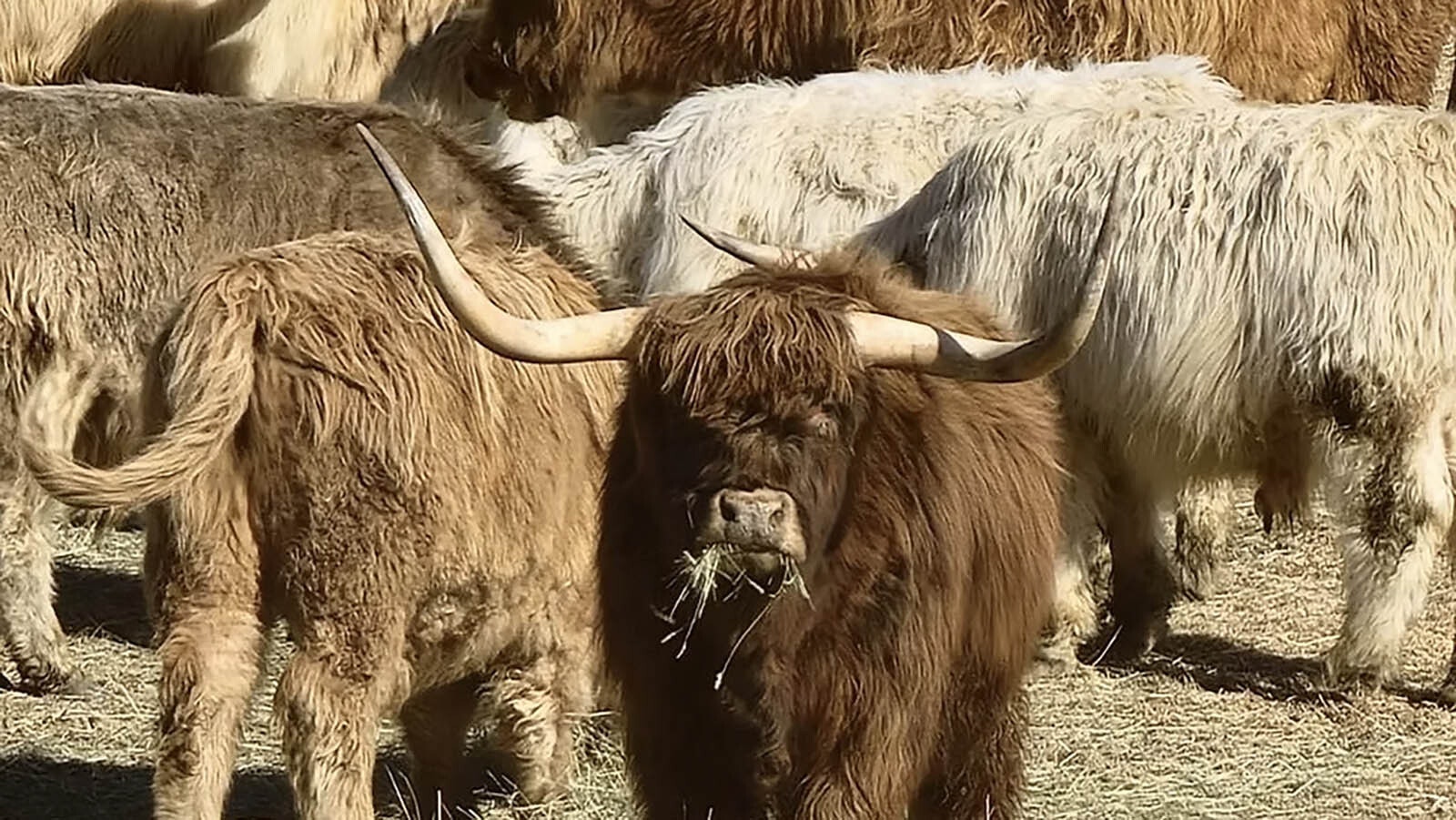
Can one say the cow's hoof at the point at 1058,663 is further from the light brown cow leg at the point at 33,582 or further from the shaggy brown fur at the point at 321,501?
the light brown cow leg at the point at 33,582

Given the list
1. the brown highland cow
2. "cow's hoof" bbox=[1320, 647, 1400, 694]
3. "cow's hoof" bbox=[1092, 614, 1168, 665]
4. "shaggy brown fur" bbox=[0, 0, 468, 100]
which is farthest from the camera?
"shaggy brown fur" bbox=[0, 0, 468, 100]

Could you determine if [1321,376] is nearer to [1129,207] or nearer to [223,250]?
[1129,207]

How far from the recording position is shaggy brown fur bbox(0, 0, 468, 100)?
29.5 feet

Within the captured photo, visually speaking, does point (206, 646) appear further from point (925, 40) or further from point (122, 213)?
point (925, 40)

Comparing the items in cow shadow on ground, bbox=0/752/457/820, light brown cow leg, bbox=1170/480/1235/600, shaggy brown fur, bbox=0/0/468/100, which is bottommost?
cow shadow on ground, bbox=0/752/457/820

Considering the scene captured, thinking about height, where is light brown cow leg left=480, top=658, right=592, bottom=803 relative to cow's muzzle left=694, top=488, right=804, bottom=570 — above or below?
below

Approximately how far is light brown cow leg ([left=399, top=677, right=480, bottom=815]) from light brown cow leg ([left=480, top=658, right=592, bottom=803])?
69 mm

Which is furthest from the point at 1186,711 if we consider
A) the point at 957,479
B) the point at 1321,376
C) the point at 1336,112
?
the point at 957,479

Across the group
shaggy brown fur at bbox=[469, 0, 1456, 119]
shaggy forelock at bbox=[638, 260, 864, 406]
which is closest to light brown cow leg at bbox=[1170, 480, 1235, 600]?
shaggy brown fur at bbox=[469, 0, 1456, 119]

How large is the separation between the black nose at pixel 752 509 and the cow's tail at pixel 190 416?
1.14m

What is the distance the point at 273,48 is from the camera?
8.98 m

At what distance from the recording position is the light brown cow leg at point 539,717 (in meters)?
5.19

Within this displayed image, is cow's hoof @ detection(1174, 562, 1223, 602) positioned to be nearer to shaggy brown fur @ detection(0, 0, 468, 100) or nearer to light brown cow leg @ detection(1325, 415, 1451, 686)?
light brown cow leg @ detection(1325, 415, 1451, 686)

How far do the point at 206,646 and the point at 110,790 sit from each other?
4.47 feet
